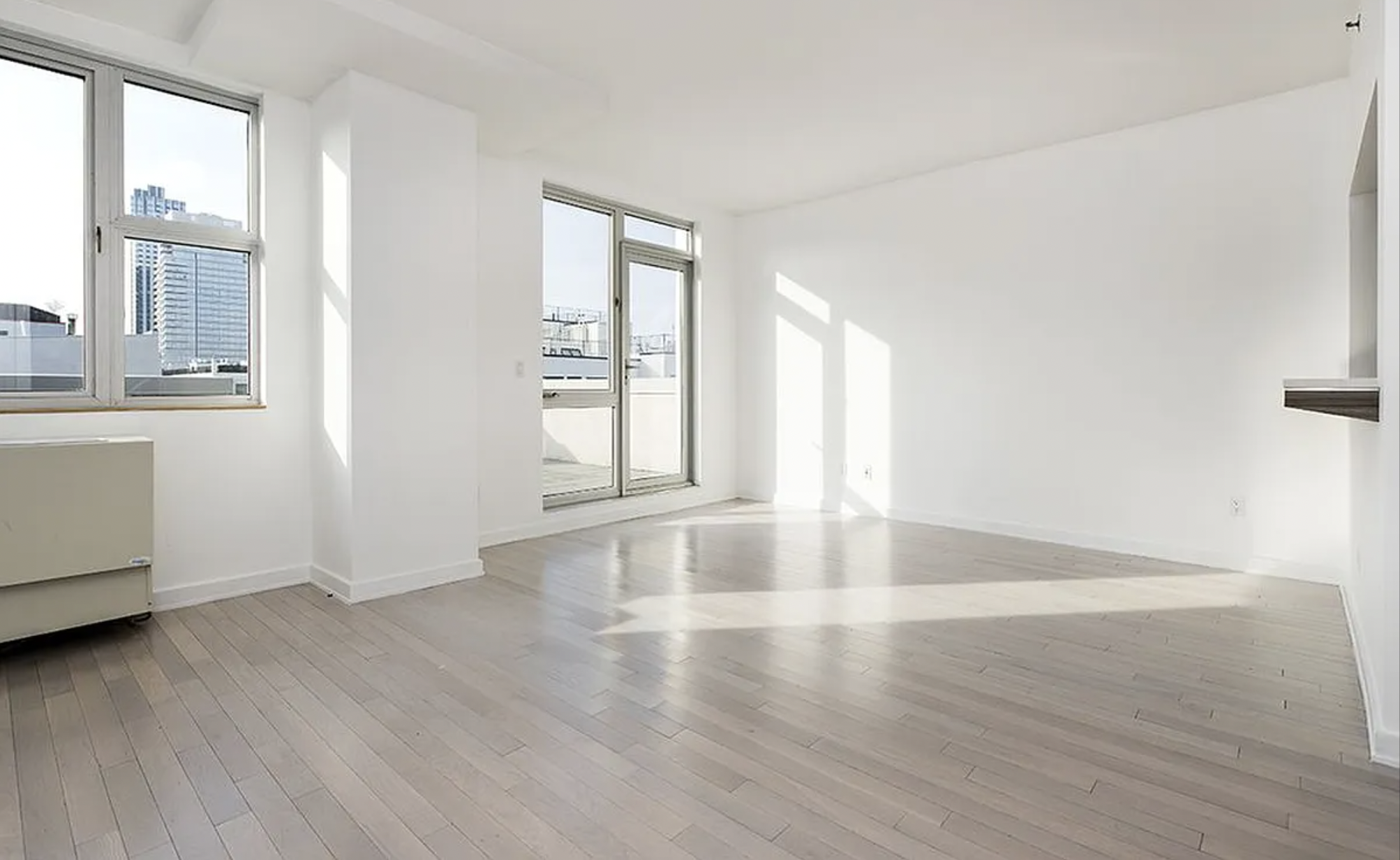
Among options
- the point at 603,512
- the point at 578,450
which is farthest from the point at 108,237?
the point at 603,512

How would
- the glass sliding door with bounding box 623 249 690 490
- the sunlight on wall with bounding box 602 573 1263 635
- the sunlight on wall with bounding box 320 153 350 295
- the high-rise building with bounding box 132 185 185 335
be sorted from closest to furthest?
the sunlight on wall with bounding box 602 573 1263 635
the high-rise building with bounding box 132 185 185 335
the sunlight on wall with bounding box 320 153 350 295
the glass sliding door with bounding box 623 249 690 490

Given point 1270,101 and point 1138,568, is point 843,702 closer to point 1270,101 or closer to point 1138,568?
point 1138,568

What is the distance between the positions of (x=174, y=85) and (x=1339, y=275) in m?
6.37

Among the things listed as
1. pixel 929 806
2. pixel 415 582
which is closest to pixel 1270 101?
pixel 929 806

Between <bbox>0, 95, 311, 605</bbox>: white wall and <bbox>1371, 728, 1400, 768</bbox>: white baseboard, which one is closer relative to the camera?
<bbox>1371, 728, 1400, 768</bbox>: white baseboard

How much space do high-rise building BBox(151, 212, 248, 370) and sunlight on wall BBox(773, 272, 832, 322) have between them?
4376 millimetres

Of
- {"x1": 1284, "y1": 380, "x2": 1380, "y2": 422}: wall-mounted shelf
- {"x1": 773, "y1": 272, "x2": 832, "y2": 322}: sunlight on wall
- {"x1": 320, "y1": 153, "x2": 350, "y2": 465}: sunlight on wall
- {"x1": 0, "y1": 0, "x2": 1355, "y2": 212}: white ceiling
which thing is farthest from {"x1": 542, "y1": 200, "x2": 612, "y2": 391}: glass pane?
Answer: {"x1": 1284, "y1": 380, "x2": 1380, "y2": 422}: wall-mounted shelf

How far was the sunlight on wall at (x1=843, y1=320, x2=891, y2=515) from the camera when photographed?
6035 mm

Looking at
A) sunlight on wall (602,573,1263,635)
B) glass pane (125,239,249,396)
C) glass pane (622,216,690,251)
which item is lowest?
sunlight on wall (602,573,1263,635)

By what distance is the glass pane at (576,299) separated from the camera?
18.5ft

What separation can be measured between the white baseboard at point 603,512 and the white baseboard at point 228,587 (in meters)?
1.22

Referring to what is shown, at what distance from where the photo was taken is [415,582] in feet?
12.9

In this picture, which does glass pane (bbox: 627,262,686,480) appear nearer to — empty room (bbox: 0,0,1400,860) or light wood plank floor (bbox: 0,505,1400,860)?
empty room (bbox: 0,0,1400,860)

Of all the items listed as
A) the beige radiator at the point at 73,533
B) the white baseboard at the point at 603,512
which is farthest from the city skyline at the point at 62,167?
the white baseboard at the point at 603,512
